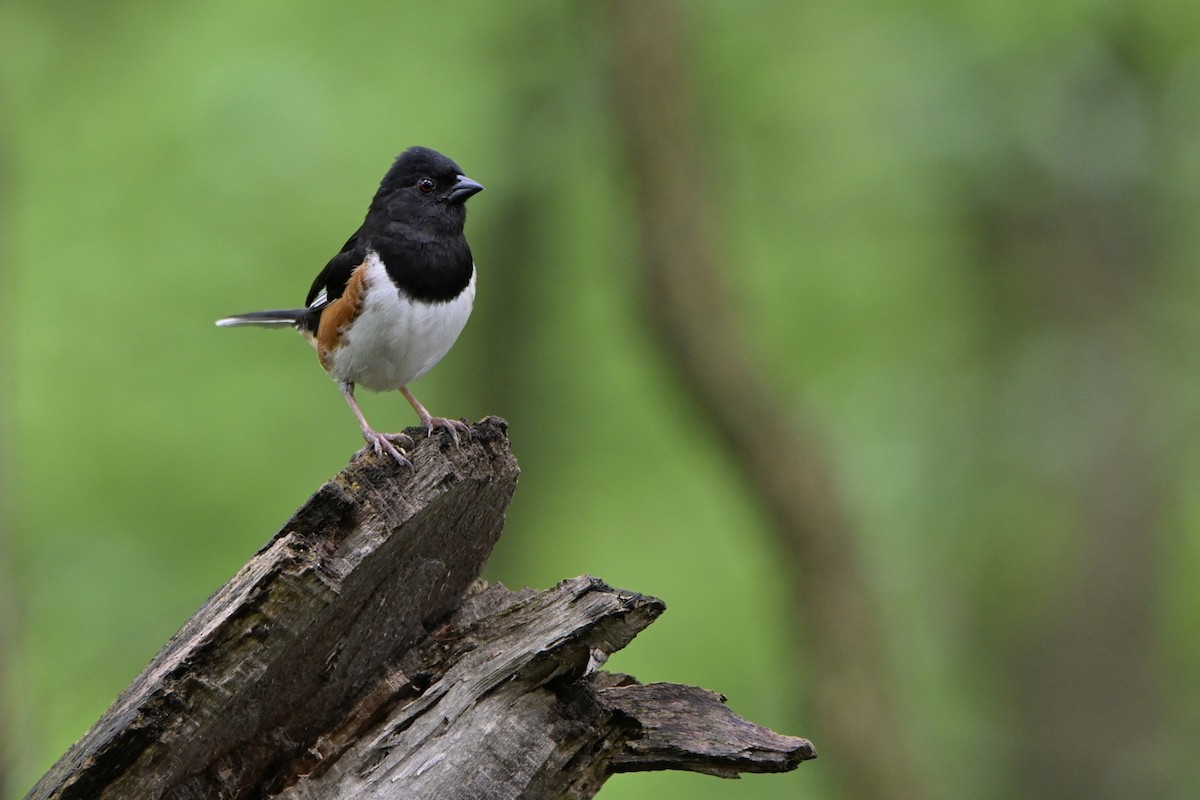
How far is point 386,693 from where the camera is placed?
10.8ft

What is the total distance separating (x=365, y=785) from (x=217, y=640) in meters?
0.49

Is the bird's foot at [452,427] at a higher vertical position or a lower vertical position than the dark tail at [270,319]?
lower

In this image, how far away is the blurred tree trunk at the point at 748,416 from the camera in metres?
8.69

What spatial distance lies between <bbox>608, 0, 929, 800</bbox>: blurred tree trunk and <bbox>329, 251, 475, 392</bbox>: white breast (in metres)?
4.02

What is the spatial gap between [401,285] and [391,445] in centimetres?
134

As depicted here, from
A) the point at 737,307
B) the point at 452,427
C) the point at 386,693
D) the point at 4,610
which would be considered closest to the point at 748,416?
the point at 737,307

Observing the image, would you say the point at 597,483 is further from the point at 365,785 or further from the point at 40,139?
the point at 365,785

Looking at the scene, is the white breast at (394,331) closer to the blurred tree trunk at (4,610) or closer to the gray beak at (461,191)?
the gray beak at (461,191)

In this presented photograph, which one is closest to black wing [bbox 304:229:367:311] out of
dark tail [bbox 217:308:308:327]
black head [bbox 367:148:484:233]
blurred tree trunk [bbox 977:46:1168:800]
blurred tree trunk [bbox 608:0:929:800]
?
black head [bbox 367:148:484:233]

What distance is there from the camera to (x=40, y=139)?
1380cm

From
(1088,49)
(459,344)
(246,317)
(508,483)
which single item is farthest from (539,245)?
(508,483)

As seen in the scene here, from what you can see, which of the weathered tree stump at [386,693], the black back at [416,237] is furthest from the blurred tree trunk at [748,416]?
the weathered tree stump at [386,693]

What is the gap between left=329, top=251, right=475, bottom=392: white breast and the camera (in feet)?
15.2

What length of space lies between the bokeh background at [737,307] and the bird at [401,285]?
13.5 feet
